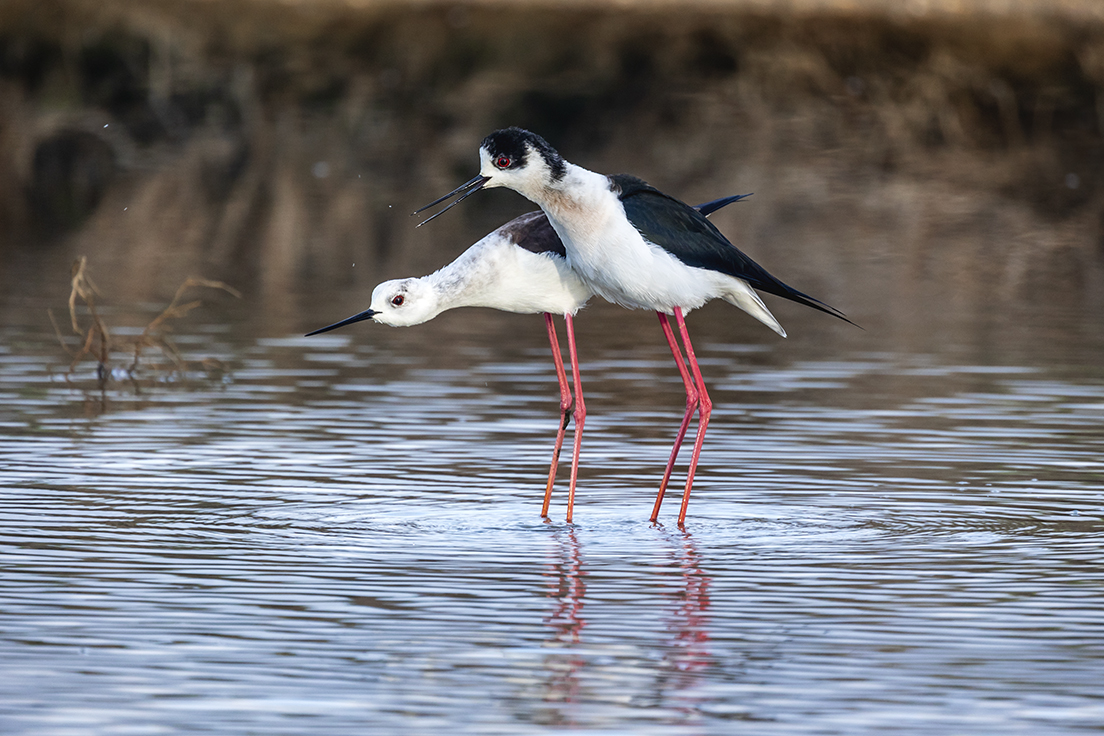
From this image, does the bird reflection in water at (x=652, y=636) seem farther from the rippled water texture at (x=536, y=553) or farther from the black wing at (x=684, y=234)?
the black wing at (x=684, y=234)

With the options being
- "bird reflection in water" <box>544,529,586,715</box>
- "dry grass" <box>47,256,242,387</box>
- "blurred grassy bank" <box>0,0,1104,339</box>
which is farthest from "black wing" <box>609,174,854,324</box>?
"blurred grassy bank" <box>0,0,1104,339</box>

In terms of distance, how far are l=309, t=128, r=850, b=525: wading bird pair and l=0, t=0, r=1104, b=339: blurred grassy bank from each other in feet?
43.5

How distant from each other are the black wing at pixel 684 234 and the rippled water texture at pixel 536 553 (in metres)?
1.07

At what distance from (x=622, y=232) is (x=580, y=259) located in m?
0.23

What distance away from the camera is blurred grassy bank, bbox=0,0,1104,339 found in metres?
26.1

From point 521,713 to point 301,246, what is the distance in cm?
1740

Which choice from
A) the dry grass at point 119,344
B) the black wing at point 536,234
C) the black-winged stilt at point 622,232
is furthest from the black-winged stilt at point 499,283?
the dry grass at point 119,344

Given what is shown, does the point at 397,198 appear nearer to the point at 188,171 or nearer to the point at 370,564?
the point at 188,171

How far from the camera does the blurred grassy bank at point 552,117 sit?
26.1 metres

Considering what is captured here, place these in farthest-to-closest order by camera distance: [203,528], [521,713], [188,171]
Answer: [188,171] < [203,528] < [521,713]

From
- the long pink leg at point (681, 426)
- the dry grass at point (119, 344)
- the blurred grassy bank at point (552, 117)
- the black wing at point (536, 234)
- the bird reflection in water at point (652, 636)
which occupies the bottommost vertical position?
the bird reflection in water at point (652, 636)

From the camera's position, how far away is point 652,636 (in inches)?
281

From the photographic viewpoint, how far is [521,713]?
6.14 m

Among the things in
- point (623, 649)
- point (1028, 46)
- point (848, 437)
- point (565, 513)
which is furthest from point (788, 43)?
point (623, 649)
